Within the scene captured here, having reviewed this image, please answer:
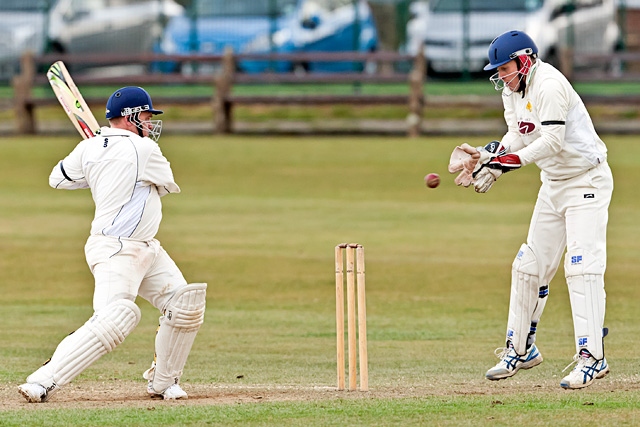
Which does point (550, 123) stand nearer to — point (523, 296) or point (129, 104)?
point (523, 296)

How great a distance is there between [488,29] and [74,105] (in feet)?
61.5

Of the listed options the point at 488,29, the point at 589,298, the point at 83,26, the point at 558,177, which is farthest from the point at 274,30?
the point at 589,298

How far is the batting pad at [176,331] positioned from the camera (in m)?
6.70

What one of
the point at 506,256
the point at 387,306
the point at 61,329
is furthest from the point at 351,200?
the point at 61,329

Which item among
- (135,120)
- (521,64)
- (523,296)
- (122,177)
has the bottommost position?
(523,296)

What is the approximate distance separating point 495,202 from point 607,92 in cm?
837

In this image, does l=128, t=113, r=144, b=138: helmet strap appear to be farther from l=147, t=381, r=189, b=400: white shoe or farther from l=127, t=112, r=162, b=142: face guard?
l=147, t=381, r=189, b=400: white shoe

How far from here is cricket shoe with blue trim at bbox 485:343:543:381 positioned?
7453mm

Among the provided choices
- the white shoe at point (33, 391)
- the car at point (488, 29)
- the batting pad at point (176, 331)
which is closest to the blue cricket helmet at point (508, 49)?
the batting pad at point (176, 331)

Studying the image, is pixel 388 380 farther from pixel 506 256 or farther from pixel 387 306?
pixel 506 256

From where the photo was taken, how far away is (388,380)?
768cm

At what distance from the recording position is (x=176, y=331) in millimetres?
6754

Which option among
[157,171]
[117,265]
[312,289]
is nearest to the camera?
[117,265]

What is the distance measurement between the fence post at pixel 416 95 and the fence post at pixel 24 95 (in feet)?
23.9
